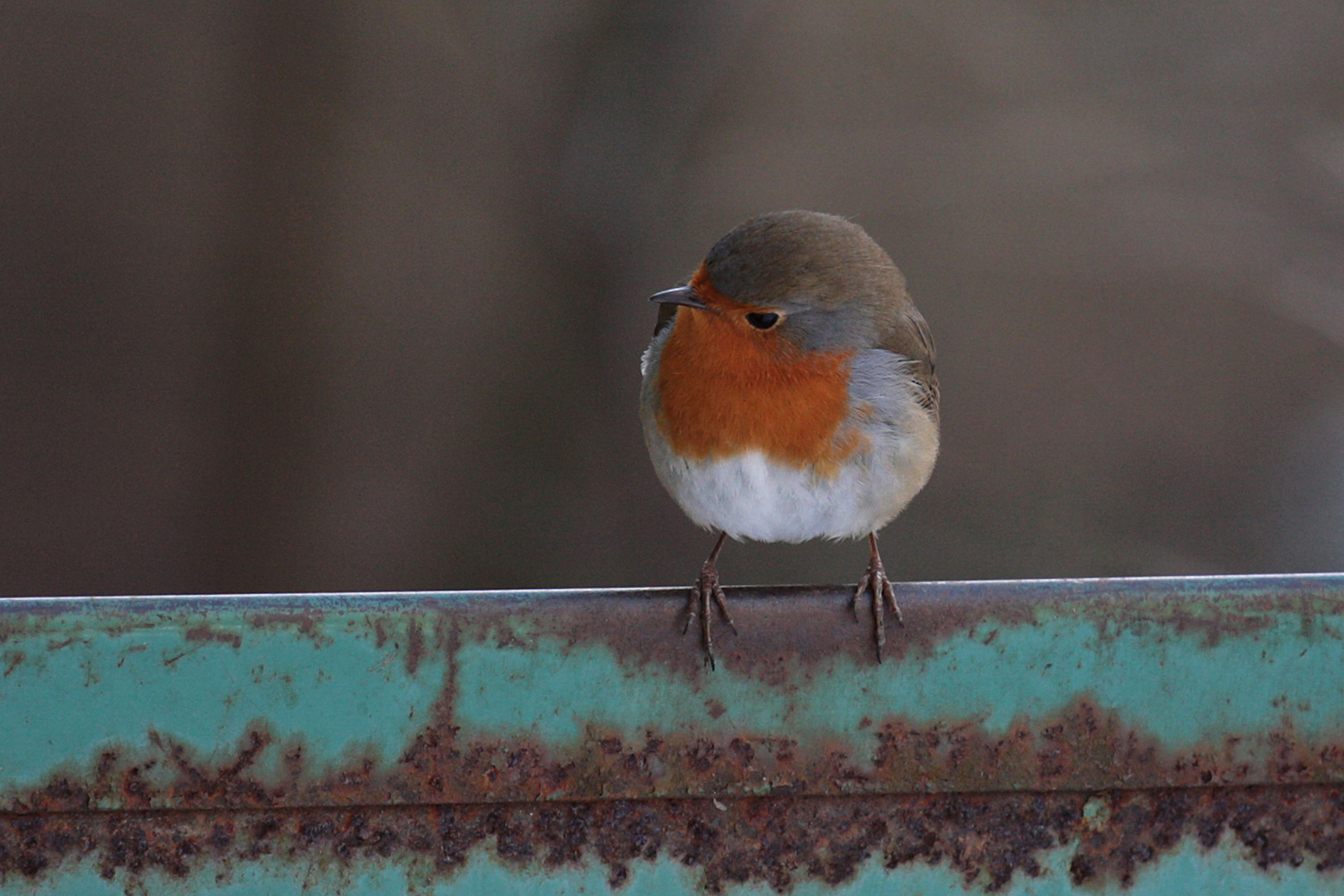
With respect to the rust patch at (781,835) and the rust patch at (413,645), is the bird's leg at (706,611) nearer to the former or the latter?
the rust patch at (781,835)

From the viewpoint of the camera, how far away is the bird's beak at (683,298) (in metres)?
1.97

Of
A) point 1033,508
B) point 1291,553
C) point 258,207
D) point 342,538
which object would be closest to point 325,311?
point 258,207

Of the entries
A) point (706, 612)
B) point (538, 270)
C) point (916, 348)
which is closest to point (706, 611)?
point (706, 612)

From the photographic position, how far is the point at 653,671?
1.40 metres

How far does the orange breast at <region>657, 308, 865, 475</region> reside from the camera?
1990 mm

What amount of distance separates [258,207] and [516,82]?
0.92 m

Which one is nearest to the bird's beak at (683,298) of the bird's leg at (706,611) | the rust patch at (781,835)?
the bird's leg at (706,611)

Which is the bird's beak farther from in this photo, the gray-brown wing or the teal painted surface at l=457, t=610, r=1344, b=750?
the teal painted surface at l=457, t=610, r=1344, b=750

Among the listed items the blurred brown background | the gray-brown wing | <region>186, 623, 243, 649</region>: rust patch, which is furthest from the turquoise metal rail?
the blurred brown background

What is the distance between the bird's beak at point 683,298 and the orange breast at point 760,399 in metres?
0.03

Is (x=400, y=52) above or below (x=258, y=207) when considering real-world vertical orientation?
above

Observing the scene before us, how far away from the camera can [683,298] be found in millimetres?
1995

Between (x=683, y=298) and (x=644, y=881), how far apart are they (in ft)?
2.97

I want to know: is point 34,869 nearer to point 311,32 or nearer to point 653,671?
point 653,671
